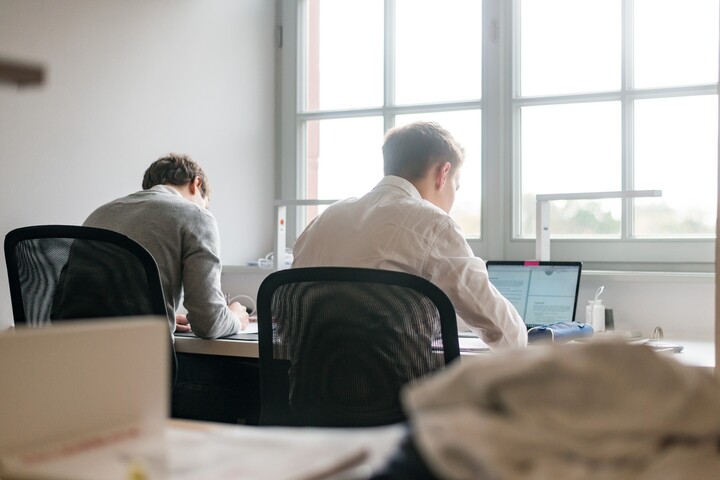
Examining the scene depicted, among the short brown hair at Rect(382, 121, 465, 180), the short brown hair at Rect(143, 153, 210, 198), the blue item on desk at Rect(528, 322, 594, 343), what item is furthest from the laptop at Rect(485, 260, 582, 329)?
the short brown hair at Rect(143, 153, 210, 198)

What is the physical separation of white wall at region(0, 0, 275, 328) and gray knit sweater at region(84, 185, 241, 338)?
44 cm

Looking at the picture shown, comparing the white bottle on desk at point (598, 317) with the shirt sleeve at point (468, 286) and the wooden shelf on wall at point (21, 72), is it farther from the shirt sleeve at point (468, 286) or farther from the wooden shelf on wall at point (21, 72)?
the wooden shelf on wall at point (21, 72)

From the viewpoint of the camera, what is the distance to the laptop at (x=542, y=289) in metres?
2.86

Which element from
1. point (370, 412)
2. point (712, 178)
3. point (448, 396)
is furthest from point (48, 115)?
point (448, 396)

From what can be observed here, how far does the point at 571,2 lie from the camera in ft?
11.4

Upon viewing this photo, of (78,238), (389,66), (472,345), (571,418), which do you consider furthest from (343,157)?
(571,418)

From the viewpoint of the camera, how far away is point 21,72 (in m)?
0.70

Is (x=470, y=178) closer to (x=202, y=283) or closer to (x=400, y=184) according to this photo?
(x=400, y=184)

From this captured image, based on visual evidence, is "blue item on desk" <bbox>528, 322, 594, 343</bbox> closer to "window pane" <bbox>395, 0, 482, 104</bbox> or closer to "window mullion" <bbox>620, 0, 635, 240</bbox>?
"window mullion" <bbox>620, 0, 635, 240</bbox>

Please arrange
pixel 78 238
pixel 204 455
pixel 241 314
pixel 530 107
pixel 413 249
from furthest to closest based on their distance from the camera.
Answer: pixel 530 107 < pixel 241 314 < pixel 78 238 < pixel 413 249 < pixel 204 455

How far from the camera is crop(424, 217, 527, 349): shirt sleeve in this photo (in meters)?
2.06

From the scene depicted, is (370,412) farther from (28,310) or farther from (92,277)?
(28,310)

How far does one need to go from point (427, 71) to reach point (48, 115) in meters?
1.61

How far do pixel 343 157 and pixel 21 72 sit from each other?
3.33 m
